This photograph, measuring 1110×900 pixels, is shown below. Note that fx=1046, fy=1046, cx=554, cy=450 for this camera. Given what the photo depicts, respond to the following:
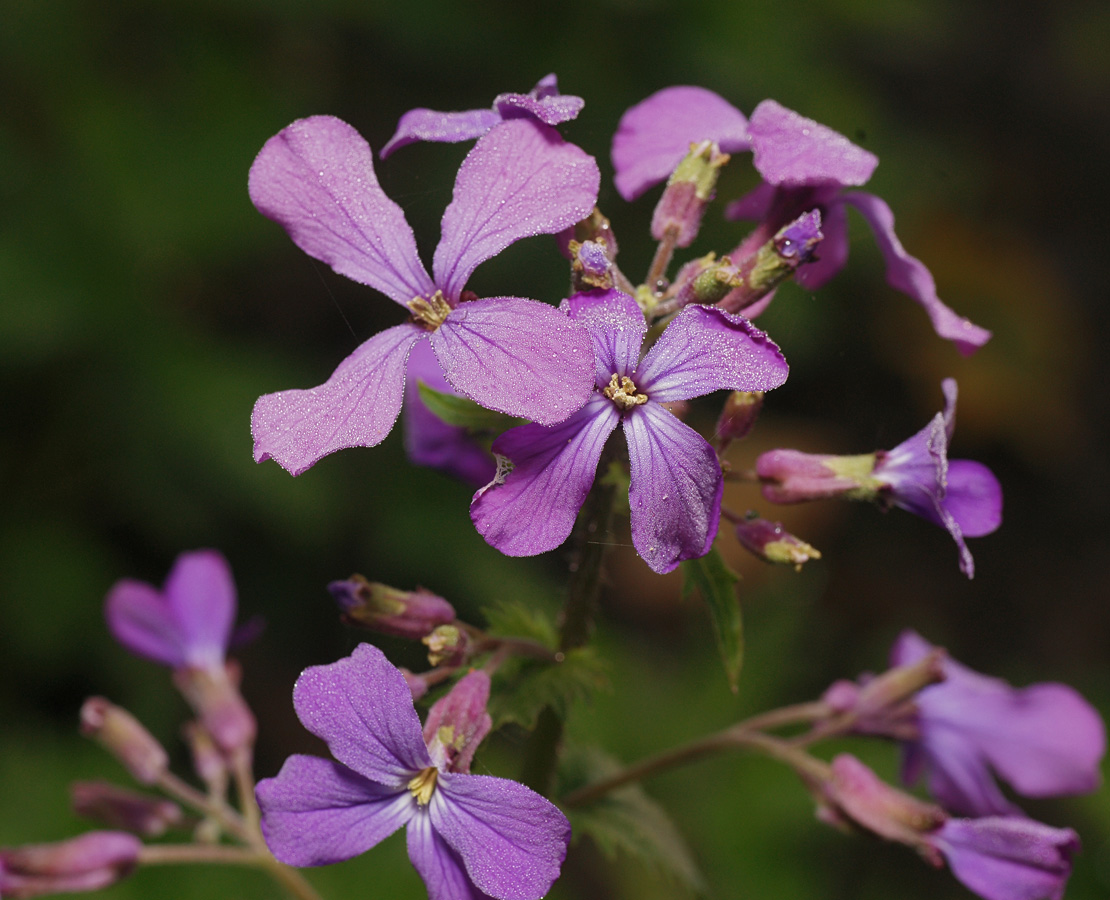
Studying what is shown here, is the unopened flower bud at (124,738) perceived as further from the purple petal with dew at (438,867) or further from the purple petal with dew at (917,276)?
the purple petal with dew at (917,276)

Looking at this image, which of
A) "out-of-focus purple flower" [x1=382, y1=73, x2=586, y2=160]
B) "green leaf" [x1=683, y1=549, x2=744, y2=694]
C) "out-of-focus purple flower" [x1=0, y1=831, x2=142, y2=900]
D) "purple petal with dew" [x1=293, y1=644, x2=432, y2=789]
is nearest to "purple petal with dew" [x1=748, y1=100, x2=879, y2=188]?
"out-of-focus purple flower" [x1=382, y1=73, x2=586, y2=160]

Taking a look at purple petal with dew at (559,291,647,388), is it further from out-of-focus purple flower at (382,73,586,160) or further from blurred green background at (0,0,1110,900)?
blurred green background at (0,0,1110,900)

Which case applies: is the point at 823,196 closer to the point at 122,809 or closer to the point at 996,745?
the point at 996,745

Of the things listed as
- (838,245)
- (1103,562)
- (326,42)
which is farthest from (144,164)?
(1103,562)

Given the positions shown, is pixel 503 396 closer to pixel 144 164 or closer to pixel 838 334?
pixel 144 164

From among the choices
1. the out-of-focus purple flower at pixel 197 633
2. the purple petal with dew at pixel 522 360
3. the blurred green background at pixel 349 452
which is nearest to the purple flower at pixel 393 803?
the purple petal with dew at pixel 522 360
